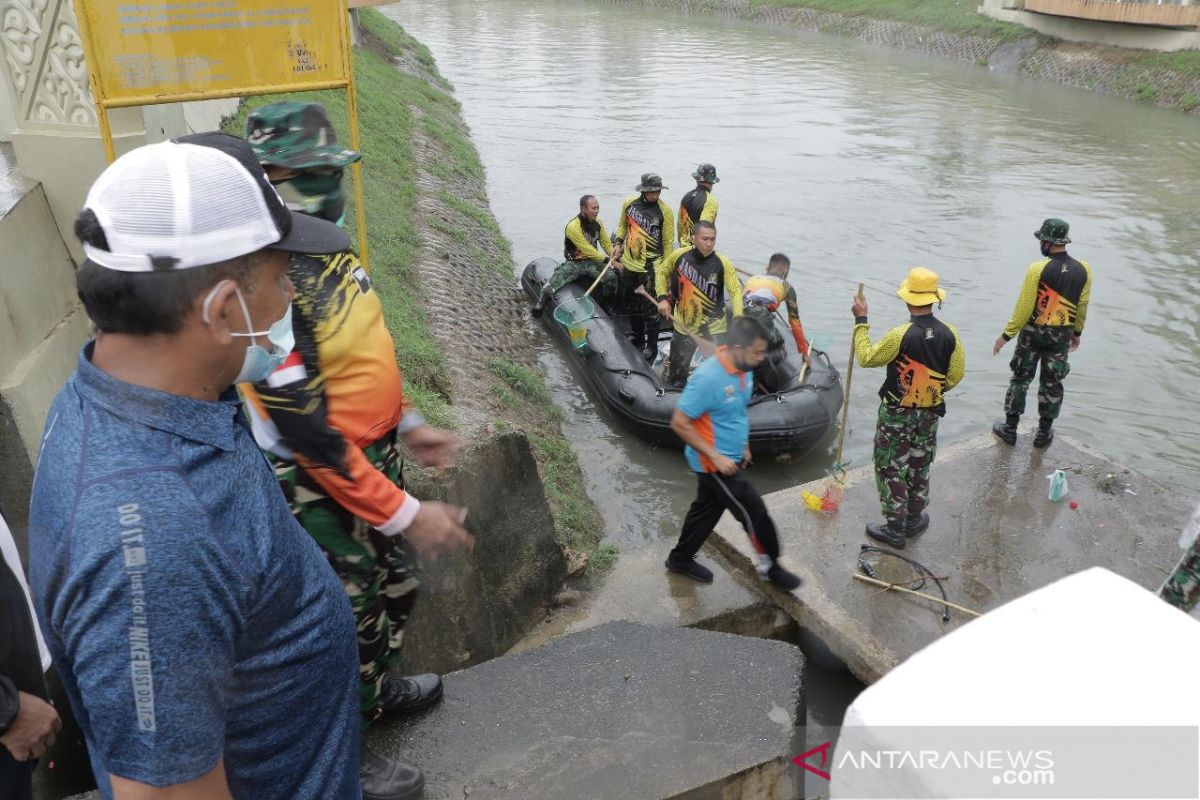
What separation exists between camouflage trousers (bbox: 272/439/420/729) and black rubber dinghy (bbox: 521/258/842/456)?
5.22m

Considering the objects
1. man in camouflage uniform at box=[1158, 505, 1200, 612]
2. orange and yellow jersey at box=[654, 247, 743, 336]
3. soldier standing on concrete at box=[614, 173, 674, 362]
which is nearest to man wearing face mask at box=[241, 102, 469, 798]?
man in camouflage uniform at box=[1158, 505, 1200, 612]

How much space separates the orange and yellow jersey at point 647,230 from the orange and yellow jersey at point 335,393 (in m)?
7.39

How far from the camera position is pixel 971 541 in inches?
211

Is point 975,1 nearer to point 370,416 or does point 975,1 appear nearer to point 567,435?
point 567,435

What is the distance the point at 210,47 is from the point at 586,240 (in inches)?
266

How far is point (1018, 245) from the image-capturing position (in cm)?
1350

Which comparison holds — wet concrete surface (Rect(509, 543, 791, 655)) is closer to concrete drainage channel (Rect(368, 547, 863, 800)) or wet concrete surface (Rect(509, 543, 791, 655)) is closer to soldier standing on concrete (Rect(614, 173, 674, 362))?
concrete drainage channel (Rect(368, 547, 863, 800))

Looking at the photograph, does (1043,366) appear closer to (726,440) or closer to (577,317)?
(726,440)

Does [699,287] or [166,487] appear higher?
[166,487]

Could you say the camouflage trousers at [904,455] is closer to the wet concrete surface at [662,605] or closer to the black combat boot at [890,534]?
the black combat boot at [890,534]

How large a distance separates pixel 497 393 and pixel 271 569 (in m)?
6.22

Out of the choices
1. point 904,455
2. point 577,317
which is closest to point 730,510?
point 904,455

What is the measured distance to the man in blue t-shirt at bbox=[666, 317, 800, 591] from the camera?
166 inches

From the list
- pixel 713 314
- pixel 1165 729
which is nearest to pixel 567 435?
pixel 713 314
